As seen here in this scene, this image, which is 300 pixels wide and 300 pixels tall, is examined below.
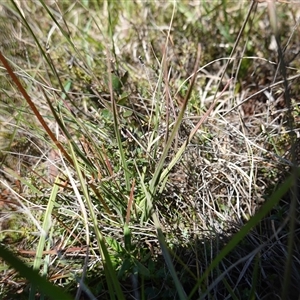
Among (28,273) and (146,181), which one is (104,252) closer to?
(28,273)

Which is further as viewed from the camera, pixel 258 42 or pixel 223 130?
pixel 258 42

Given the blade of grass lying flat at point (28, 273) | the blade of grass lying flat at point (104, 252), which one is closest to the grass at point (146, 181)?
the blade of grass lying flat at point (104, 252)

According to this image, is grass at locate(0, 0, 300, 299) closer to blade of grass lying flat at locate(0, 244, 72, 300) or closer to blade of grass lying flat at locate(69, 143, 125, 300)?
blade of grass lying flat at locate(69, 143, 125, 300)

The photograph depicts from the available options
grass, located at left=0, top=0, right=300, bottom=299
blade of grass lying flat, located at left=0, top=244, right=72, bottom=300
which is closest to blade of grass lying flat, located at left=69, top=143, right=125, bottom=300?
grass, located at left=0, top=0, right=300, bottom=299

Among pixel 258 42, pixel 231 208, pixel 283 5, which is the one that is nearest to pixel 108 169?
pixel 231 208

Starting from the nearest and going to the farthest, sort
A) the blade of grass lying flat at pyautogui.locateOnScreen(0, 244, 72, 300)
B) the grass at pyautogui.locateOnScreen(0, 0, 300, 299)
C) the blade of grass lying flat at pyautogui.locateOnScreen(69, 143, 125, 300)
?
1. the blade of grass lying flat at pyautogui.locateOnScreen(0, 244, 72, 300)
2. the blade of grass lying flat at pyautogui.locateOnScreen(69, 143, 125, 300)
3. the grass at pyautogui.locateOnScreen(0, 0, 300, 299)

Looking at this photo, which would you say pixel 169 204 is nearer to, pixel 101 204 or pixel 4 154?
pixel 101 204
